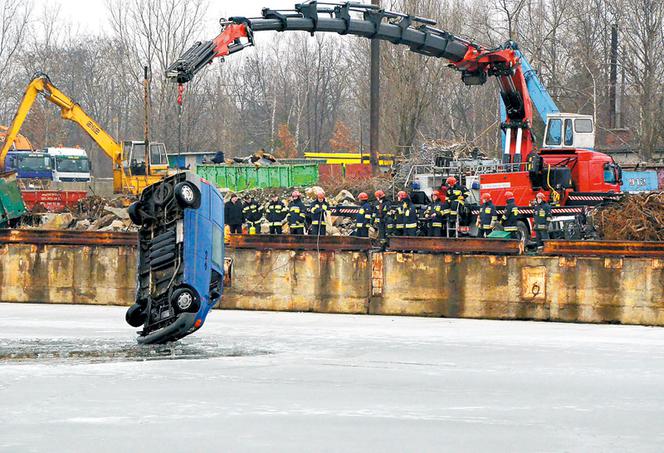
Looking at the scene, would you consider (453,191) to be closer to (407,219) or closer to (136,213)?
(407,219)

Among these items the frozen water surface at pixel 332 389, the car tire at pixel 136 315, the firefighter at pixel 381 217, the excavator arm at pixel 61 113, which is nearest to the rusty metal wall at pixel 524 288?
the frozen water surface at pixel 332 389

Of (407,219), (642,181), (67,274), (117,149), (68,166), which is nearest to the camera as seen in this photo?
(67,274)

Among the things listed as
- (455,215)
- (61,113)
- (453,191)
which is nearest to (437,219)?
(455,215)

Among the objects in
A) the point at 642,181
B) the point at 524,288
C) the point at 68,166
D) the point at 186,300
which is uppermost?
the point at 68,166

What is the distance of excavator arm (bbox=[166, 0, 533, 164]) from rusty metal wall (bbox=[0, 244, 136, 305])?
7644 mm

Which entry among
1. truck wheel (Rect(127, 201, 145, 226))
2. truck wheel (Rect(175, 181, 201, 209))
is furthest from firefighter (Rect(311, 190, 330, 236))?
truck wheel (Rect(175, 181, 201, 209))

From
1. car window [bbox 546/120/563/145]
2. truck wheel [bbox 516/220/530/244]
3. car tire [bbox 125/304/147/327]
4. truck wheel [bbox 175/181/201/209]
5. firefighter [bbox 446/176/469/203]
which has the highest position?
car window [bbox 546/120/563/145]

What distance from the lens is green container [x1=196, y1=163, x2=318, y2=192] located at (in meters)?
39.5

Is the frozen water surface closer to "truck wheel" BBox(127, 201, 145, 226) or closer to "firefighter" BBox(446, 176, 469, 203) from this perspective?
"truck wheel" BBox(127, 201, 145, 226)

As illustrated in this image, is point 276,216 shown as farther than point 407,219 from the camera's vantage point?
Yes

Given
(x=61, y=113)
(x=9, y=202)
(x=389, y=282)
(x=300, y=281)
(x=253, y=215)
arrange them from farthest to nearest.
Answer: (x=61, y=113) < (x=9, y=202) < (x=253, y=215) < (x=300, y=281) < (x=389, y=282)

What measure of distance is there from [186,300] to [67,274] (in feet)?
26.0

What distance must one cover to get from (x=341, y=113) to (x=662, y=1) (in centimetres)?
4771

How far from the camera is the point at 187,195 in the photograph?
13641 mm
